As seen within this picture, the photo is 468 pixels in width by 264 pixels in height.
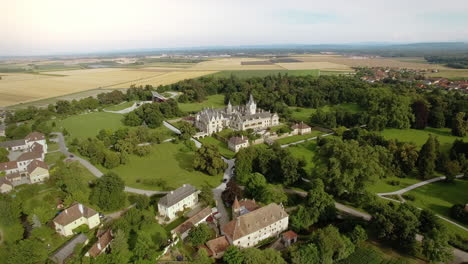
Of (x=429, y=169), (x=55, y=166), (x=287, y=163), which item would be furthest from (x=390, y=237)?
(x=55, y=166)

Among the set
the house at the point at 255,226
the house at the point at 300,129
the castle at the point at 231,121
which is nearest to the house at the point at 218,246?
the house at the point at 255,226

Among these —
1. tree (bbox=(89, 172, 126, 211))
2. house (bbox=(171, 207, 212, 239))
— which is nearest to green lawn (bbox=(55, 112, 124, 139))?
tree (bbox=(89, 172, 126, 211))

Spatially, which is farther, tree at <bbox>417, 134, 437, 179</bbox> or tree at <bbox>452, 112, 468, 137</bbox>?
tree at <bbox>452, 112, 468, 137</bbox>

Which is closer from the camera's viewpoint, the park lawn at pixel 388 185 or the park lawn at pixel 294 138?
the park lawn at pixel 388 185

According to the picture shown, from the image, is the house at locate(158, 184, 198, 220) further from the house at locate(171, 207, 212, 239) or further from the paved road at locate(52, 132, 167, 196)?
the paved road at locate(52, 132, 167, 196)

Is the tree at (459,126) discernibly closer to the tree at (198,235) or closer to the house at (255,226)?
the house at (255,226)

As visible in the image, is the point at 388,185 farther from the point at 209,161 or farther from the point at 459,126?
the point at 459,126

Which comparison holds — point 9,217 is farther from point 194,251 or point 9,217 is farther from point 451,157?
point 451,157
